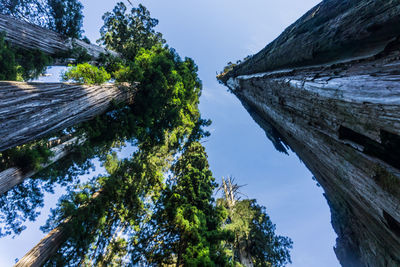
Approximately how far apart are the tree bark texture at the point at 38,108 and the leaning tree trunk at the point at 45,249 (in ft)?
14.4

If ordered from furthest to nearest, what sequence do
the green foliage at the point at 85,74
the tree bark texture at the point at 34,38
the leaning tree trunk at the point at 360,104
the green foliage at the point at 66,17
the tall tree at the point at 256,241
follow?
the tall tree at the point at 256,241
the green foliage at the point at 66,17
the green foliage at the point at 85,74
the tree bark texture at the point at 34,38
the leaning tree trunk at the point at 360,104

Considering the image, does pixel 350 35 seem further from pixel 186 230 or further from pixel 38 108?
pixel 186 230

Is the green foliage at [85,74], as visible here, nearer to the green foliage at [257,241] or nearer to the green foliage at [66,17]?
the green foliage at [66,17]

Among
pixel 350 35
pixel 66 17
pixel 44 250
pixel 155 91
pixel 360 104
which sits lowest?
pixel 44 250

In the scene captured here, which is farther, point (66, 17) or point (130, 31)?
point (130, 31)

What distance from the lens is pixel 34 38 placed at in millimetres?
5094

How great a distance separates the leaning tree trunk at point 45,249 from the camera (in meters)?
4.66

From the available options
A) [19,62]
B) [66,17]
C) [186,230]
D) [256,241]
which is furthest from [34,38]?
[256,241]

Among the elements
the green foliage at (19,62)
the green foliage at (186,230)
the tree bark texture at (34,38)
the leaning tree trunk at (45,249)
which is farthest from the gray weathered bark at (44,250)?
the tree bark texture at (34,38)

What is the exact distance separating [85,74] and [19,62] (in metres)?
2.31

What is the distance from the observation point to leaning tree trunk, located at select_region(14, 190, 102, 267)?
15.3 feet

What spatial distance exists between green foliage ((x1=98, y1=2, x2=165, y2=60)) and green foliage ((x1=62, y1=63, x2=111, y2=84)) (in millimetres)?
5212

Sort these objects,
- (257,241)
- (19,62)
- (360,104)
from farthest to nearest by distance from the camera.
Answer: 1. (257,241)
2. (19,62)
3. (360,104)

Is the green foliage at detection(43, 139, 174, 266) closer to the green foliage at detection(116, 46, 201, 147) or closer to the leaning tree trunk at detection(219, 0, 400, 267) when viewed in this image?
the green foliage at detection(116, 46, 201, 147)
